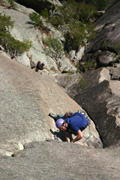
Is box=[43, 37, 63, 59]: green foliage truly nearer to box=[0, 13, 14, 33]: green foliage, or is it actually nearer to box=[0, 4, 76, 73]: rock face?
box=[0, 4, 76, 73]: rock face

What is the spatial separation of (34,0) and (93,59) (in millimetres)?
14892

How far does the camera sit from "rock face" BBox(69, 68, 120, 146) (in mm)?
9211

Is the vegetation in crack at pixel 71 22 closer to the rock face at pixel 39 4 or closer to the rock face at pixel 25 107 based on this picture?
the rock face at pixel 39 4

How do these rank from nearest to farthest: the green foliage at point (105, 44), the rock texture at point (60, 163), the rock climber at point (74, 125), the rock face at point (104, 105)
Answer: the rock texture at point (60, 163) → the rock climber at point (74, 125) → the rock face at point (104, 105) → the green foliage at point (105, 44)

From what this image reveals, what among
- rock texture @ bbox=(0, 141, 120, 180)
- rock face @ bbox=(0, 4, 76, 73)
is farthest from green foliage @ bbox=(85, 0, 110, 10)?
rock texture @ bbox=(0, 141, 120, 180)

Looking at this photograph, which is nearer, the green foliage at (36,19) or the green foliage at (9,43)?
the green foliage at (9,43)

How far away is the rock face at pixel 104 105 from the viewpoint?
30.2 feet

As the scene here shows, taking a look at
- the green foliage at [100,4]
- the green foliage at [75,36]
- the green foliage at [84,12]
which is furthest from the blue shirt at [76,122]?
the green foliage at [100,4]

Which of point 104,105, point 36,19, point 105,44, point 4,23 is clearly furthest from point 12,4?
point 104,105

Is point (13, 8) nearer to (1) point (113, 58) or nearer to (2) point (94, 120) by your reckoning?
(1) point (113, 58)

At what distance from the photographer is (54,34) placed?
85.6 ft

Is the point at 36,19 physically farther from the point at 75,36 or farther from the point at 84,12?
the point at 84,12

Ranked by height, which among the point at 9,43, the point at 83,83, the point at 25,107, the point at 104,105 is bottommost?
the point at 104,105

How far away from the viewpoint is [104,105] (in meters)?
11.2
